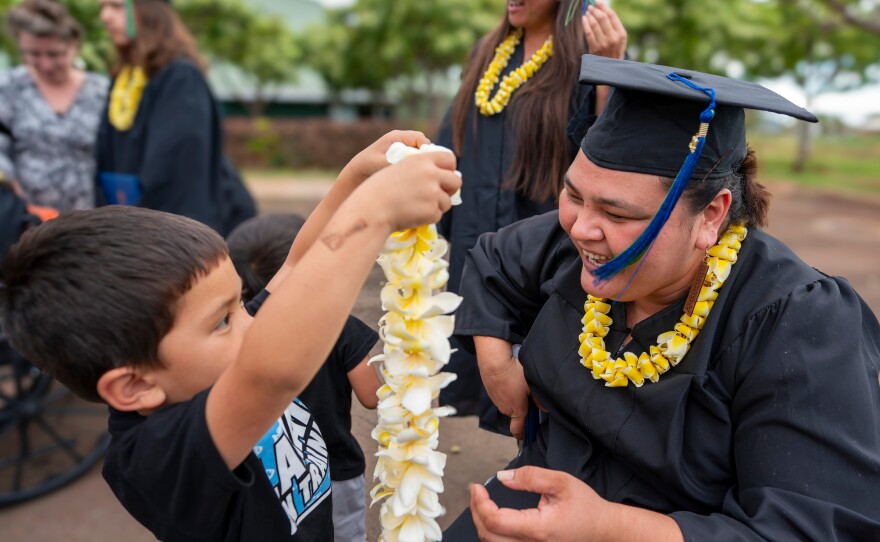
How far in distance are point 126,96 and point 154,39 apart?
12.2 inches

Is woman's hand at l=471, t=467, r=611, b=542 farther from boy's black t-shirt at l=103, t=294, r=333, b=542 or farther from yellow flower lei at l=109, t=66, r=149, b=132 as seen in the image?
yellow flower lei at l=109, t=66, r=149, b=132

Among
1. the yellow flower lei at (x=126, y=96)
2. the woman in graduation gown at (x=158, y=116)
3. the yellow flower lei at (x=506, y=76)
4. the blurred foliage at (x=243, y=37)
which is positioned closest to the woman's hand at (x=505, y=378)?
the yellow flower lei at (x=506, y=76)

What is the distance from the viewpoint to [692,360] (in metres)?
1.62

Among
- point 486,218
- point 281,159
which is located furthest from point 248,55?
point 486,218

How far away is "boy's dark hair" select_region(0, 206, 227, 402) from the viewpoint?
1.34m

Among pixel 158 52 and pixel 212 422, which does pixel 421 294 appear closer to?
pixel 212 422

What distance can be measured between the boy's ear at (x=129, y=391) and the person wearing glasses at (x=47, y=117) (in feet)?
10.2

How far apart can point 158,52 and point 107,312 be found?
2674 millimetres

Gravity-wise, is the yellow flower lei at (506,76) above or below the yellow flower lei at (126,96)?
above

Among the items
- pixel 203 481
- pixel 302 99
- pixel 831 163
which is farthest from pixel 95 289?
pixel 302 99

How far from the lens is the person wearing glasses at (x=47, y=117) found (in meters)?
4.07

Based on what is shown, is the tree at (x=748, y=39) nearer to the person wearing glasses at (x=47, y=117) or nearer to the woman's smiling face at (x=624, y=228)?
the person wearing glasses at (x=47, y=117)

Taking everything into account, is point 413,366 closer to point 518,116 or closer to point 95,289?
point 95,289

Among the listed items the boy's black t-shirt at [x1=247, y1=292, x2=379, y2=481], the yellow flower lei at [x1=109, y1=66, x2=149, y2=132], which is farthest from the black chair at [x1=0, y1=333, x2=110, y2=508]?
the boy's black t-shirt at [x1=247, y1=292, x2=379, y2=481]
